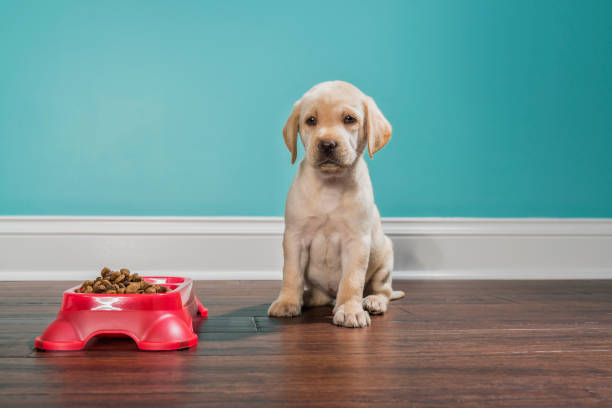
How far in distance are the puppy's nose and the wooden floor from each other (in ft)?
1.79

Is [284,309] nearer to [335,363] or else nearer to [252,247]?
[335,363]

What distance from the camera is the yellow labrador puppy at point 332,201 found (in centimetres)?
179

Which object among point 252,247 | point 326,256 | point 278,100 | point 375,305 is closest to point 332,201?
point 326,256

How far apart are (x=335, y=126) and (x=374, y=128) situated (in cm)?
15

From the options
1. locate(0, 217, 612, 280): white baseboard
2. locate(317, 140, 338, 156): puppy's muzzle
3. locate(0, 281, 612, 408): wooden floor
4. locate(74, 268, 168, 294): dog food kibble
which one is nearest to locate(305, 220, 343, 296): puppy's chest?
locate(0, 281, 612, 408): wooden floor

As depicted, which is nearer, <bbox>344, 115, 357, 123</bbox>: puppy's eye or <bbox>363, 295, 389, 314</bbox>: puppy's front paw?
<bbox>344, 115, 357, 123</bbox>: puppy's eye

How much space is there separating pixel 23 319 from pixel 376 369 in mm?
1134

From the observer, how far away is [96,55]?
277 centimetres

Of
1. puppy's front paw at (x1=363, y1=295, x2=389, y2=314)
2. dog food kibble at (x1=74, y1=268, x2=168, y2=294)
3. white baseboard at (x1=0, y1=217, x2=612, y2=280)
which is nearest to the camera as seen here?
dog food kibble at (x1=74, y1=268, x2=168, y2=294)

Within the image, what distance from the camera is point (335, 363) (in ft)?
4.05

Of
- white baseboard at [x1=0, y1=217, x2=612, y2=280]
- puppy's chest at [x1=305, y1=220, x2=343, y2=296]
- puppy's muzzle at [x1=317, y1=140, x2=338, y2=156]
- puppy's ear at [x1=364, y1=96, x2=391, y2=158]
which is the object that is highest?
puppy's ear at [x1=364, y1=96, x2=391, y2=158]

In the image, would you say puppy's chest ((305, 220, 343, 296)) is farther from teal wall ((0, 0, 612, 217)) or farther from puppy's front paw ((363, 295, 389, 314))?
teal wall ((0, 0, 612, 217))

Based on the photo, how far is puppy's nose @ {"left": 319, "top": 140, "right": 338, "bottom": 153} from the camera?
1738 mm

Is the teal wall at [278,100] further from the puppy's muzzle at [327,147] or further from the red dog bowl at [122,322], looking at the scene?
the red dog bowl at [122,322]
